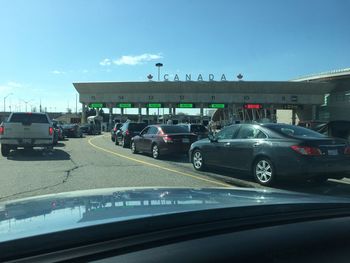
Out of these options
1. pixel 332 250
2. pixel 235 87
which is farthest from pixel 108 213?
pixel 235 87

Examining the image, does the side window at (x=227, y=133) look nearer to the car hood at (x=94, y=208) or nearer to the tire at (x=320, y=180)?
the tire at (x=320, y=180)

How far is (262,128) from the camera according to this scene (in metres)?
11.0

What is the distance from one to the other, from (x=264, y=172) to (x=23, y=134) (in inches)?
477

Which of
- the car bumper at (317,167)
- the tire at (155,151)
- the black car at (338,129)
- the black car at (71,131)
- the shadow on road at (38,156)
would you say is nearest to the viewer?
the car bumper at (317,167)

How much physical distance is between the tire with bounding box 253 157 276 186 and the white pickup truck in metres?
11.3

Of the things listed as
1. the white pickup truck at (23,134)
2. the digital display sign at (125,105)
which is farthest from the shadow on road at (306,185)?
the digital display sign at (125,105)

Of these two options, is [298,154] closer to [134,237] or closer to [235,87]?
[134,237]

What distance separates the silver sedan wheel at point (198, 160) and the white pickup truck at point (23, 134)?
828cm

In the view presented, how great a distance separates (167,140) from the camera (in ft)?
58.6

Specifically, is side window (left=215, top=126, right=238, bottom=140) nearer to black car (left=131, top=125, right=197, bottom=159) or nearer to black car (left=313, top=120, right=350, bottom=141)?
black car (left=131, top=125, right=197, bottom=159)

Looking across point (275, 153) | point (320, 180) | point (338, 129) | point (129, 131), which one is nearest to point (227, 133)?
point (275, 153)

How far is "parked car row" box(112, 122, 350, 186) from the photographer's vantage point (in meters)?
9.67

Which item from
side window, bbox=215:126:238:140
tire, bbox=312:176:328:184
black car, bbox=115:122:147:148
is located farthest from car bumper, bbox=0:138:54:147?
tire, bbox=312:176:328:184

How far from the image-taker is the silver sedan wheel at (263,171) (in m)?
10.3
